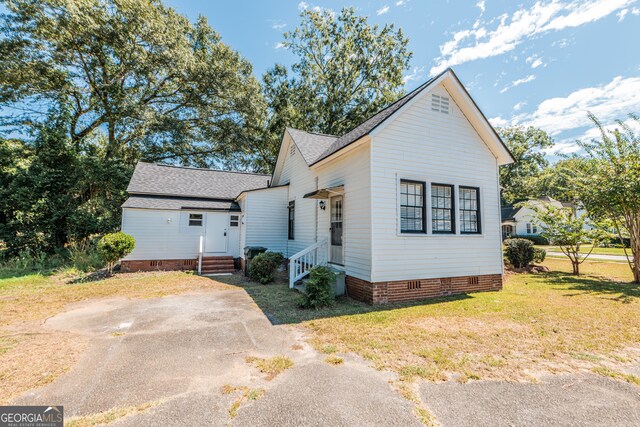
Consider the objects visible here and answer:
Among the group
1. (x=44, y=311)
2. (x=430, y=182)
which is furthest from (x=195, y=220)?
(x=430, y=182)

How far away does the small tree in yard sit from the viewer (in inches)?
467

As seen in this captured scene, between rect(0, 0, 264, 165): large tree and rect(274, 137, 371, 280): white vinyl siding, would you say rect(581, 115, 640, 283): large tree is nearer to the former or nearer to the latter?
rect(274, 137, 371, 280): white vinyl siding

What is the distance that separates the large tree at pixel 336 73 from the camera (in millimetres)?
26234

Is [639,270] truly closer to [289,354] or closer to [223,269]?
[289,354]

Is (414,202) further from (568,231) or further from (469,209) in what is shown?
(568,231)

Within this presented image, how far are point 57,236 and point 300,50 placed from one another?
24.9 metres

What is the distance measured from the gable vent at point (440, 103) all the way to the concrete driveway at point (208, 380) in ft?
25.6

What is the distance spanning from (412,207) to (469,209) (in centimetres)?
238

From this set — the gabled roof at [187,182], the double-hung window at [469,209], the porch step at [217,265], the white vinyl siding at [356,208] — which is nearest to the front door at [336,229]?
the white vinyl siding at [356,208]

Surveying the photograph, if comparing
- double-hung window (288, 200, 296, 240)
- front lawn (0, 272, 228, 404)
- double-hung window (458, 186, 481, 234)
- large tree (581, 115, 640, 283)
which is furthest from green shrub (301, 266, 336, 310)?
large tree (581, 115, 640, 283)

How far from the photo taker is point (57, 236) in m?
15.1

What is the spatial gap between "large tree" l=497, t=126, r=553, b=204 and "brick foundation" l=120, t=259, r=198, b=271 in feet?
128

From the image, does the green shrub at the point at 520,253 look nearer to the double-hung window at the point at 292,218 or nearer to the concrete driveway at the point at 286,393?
the double-hung window at the point at 292,218

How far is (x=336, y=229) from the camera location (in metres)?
9.48
